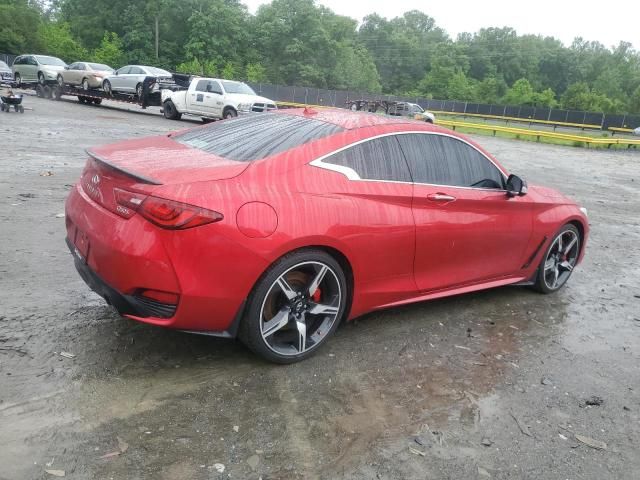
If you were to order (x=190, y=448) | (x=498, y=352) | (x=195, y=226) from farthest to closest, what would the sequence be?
(x=498, y=352) → (x=195, y=226) → (x=190, y=448)

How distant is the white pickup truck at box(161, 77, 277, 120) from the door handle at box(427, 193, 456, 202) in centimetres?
1616

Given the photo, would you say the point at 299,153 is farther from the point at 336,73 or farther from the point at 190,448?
the point at 336,73

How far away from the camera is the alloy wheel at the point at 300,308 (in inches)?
133

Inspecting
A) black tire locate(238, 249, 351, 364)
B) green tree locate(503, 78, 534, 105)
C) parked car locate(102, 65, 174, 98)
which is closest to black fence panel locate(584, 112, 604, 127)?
green tree locate(503, 78, 534, 105)

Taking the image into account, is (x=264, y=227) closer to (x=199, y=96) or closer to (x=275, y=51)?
(x=199, y=96)

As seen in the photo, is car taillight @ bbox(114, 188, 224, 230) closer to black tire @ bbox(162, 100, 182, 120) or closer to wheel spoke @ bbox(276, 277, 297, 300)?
wheel spoke @ bbox(276, 277, 297, 300)

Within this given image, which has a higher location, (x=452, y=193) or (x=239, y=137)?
(x=239, y=137)

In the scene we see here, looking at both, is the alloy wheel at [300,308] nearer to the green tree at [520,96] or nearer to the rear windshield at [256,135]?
the rear windshield at [256,135]

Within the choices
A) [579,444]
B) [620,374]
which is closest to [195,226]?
[579,444]

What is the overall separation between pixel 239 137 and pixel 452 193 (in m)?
1.65

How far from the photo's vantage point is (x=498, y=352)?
4016 millimetres

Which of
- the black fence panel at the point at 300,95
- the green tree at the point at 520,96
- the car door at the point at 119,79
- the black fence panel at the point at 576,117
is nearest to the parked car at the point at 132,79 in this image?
the car door at the point at 119,79

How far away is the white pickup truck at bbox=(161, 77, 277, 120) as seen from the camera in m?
19.8

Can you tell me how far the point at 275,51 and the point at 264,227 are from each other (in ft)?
254
